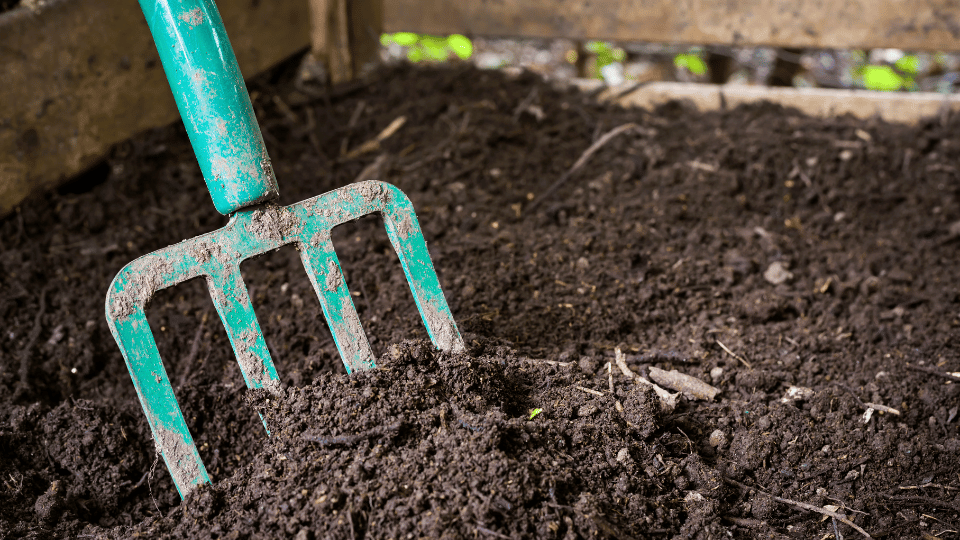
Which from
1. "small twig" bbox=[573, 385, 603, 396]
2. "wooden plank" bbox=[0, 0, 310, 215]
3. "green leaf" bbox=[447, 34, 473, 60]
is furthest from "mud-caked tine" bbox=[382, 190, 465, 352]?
"green leaf" bbox=[447, 34, 473, 60]

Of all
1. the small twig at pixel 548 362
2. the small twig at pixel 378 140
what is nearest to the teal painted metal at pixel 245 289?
the small twig at pixel 548 362

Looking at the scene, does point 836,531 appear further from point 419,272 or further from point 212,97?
point 212,97

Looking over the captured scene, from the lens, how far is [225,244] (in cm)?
149

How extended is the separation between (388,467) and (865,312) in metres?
1.45

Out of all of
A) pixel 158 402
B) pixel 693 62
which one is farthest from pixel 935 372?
pixel 693 62

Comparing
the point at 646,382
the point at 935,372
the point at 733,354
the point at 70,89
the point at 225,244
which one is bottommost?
the point at 935,372

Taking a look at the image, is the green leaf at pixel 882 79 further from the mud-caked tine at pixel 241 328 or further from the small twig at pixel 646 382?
the mud-caked tine at pixel 241 328

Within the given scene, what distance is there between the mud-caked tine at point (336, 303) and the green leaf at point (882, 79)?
3779 mm

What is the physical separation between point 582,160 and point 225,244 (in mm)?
1507

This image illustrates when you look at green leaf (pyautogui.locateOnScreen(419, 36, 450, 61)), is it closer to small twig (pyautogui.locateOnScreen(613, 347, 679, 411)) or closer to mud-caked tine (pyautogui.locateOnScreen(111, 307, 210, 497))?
small twig (pyautogui.locateOnScreen(613, 347, 679, 411))

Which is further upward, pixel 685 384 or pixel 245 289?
pixel 245 289

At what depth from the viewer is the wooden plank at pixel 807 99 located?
2.79m

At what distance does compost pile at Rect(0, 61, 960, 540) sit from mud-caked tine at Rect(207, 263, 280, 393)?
0.04 m

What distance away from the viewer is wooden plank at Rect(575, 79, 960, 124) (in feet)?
9.14
